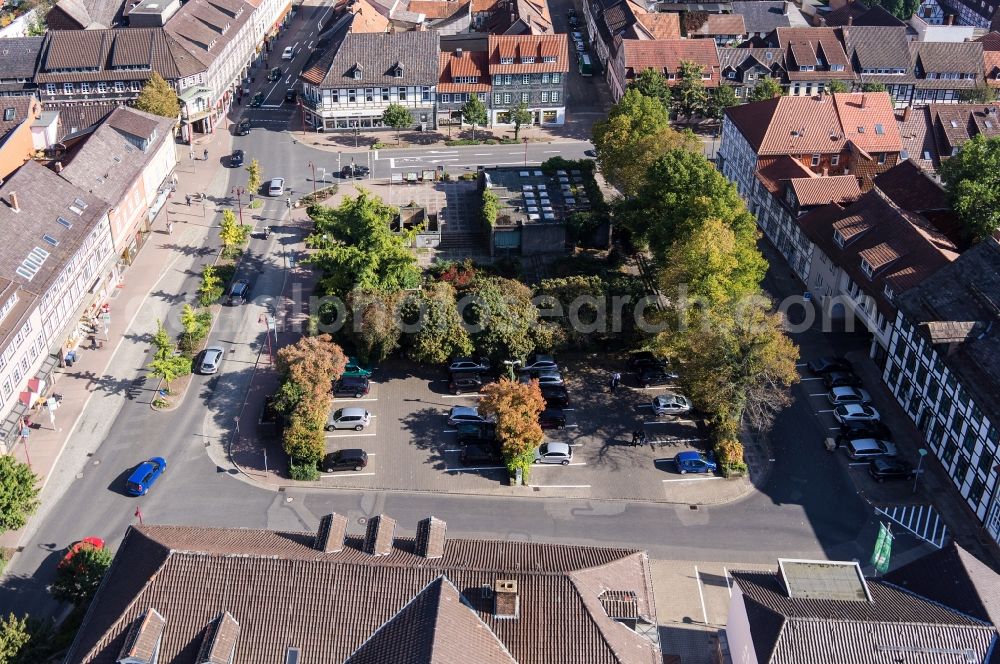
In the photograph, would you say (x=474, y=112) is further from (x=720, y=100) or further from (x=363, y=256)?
(x=363, y=256)

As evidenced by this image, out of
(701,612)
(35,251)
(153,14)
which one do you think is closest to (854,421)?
(701,612)

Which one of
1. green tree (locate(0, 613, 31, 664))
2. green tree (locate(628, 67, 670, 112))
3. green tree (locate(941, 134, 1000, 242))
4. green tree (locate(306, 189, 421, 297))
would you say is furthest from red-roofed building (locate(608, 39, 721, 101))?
green tree (locate(0, 613, 31, 664))

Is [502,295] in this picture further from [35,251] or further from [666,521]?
[35,251]

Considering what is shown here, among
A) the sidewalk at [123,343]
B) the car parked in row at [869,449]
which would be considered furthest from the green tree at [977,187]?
the sidewalk at [123,343]

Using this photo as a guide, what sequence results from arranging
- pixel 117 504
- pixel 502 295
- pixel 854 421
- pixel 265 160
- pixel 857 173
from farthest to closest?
pixel 265 160 < pixel 857 173 < pixel 502 295 < pixel 854 421 < pixel 117 504

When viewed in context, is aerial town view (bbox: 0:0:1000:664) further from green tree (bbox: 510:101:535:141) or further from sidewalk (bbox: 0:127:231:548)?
green tree (bbox: 510:101:535:141)

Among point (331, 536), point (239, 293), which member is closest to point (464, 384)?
point (239, 293)
